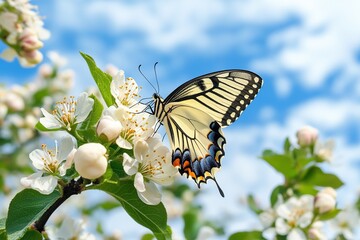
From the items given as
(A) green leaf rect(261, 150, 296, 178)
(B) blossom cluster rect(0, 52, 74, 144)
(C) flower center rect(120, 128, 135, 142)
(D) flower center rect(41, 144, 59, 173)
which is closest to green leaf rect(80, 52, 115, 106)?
(C) flower center rect(120, 128, 135, 142)

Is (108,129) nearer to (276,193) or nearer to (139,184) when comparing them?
(139,184)

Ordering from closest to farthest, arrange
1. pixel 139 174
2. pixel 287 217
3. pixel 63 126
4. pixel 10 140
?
1. pixel 139 174
2. pixel 63 126
3. pixel 287 217
4. pixel 10 140

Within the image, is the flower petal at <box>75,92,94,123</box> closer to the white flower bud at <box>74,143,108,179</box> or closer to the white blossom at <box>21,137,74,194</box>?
the white blossom at <box>21,137,74,194</box>

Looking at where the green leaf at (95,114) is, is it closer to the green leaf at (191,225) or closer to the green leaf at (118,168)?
the green leaf at (118,168)

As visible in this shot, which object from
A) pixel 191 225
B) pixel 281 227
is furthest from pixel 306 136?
pixel 191 225

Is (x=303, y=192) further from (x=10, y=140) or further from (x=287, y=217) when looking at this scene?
(x=10, y=140)

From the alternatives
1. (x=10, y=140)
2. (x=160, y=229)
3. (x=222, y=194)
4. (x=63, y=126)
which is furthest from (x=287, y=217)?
(x=10, y=140)
